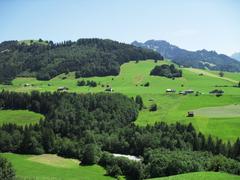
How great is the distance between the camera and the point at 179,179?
254 feet

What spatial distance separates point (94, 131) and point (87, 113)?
56.6 feet

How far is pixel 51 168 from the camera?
11488 centimetres

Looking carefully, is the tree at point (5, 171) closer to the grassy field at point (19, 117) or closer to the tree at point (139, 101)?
the grassy field at point (19, 117)

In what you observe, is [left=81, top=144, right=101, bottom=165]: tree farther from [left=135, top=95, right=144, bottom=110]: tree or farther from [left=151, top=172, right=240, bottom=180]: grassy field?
[left=135, top=95, right=144, bottom=110]: tree

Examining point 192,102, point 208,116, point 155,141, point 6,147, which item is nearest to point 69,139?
point 6,147

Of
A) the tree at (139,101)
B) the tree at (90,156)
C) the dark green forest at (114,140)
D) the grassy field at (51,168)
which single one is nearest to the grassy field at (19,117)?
the dark green forest at (114,140)

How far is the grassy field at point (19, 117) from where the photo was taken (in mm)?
166375

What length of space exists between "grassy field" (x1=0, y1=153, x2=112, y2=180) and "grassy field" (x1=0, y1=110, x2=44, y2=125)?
34.9 meters

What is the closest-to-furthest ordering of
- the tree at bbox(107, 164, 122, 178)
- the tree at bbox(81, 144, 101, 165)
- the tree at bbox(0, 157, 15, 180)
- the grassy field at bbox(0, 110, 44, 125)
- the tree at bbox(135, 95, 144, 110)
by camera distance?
the tree at bbox(0, 157, 15, 180)
the tree at bbox(107, 164, 122, 178)
the tree at bbox(81, 144, 101, 165)
the grassy field at bbox(0, 110, 44, 125)
the tree at bbox(135, 95, 144, 110)

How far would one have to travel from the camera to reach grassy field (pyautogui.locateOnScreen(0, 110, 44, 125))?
16638cm

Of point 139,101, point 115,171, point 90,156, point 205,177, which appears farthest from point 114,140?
point 205,177

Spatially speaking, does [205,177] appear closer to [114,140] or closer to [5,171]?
[5,171]

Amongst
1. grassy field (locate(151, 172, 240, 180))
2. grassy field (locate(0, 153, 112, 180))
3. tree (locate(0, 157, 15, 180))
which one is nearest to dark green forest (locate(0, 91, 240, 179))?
grassy field (locate(0, 153, 112, 180))

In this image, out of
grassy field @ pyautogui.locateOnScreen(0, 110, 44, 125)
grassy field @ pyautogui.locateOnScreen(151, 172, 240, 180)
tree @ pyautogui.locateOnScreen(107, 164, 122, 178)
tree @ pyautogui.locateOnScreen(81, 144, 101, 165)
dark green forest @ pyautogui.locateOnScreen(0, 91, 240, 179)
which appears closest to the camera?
grassy field @ pyautogui.locateOnScreen(151, 172, 240, 180)
